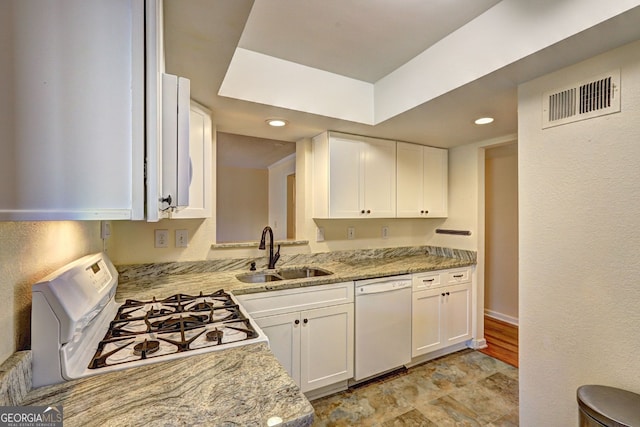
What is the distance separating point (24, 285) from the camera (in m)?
0.87

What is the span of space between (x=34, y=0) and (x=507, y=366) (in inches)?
134

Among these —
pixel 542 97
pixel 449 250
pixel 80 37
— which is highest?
pixel 542 97

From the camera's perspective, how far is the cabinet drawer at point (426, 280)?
2457 millimetres

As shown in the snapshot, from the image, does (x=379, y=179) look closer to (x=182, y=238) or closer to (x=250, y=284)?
(x=250, y=284)

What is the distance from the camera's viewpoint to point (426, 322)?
2525 millimetres

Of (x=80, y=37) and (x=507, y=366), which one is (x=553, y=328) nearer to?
(x=507, y=366)

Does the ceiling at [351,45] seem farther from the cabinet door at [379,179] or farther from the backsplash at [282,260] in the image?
the backsplash at [282,260]

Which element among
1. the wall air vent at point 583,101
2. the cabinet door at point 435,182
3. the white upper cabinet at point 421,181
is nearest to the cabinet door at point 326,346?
the white upper cabinet at point 421,181

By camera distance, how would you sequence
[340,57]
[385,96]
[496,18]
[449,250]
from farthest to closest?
1. [449,250]
2. [385,96]
3. [340,57]
4. [496,18]

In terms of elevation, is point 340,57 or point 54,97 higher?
point 340,57

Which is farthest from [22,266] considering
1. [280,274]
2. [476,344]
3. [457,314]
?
[476,344]

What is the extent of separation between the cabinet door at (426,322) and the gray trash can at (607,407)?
123 centimetres

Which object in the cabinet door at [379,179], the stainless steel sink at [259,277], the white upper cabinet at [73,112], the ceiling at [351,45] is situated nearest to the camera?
the white upper cabinet at [73,112]

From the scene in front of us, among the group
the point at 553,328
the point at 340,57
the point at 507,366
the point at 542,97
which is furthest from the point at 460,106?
the point at 507,366
